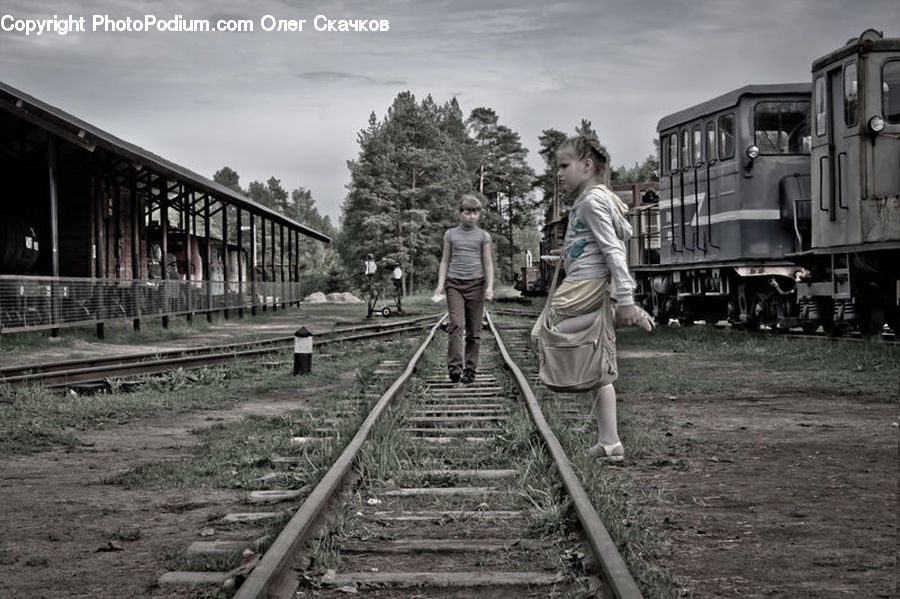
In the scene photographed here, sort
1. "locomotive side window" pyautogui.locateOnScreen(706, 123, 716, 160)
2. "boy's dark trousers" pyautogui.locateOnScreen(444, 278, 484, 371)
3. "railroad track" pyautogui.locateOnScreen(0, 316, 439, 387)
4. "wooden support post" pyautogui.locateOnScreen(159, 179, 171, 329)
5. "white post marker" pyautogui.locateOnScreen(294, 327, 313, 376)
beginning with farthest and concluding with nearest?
"wooden support post" pyautogui.locateOnScreen(159, 179, 171, 329), "locomotive side window" pyautogui.locateOnScreen(706, 123, 716, 160), "white post marker" pyautogui.locateOnScreen(294, 327, 313, 376), "railroad track" pyautogui.locateOnScreen(0, 316, 439, 387), "boy's dark trousers" pyautogui.locateOnScreen(444, 278, 484, 371)

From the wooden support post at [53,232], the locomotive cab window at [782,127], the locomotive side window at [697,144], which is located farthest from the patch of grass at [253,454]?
the locomotive side window at [697,144]

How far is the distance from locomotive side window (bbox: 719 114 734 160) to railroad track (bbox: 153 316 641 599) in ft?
36.0

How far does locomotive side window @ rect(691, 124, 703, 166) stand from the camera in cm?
1905

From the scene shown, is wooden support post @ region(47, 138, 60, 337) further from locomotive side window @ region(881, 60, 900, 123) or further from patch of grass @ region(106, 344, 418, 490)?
locomotive side window @ region(881, 60, 900, 123)

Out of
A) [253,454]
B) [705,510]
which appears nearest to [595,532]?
[705,510]

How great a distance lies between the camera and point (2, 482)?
21.3ft

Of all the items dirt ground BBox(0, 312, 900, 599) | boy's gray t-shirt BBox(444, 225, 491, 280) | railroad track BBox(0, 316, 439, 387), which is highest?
boy's gray t-shirt BBox(444, 225, 491, 280)

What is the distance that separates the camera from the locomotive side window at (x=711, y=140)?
18375 mm

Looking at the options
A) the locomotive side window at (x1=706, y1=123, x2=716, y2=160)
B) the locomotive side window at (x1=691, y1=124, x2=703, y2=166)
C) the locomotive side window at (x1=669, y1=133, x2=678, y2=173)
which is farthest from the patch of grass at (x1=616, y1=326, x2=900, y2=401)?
the locomotive side window at (x1=669, y1=133, x2=678, y2=173)

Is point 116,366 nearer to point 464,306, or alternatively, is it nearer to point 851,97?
point 464,306

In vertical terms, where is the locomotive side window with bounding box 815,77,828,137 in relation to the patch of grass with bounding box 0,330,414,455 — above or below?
above

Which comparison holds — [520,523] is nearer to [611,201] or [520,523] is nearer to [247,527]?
[247,527]

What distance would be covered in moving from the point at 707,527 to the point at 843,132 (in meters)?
10.2

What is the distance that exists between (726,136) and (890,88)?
4399 millimetres
